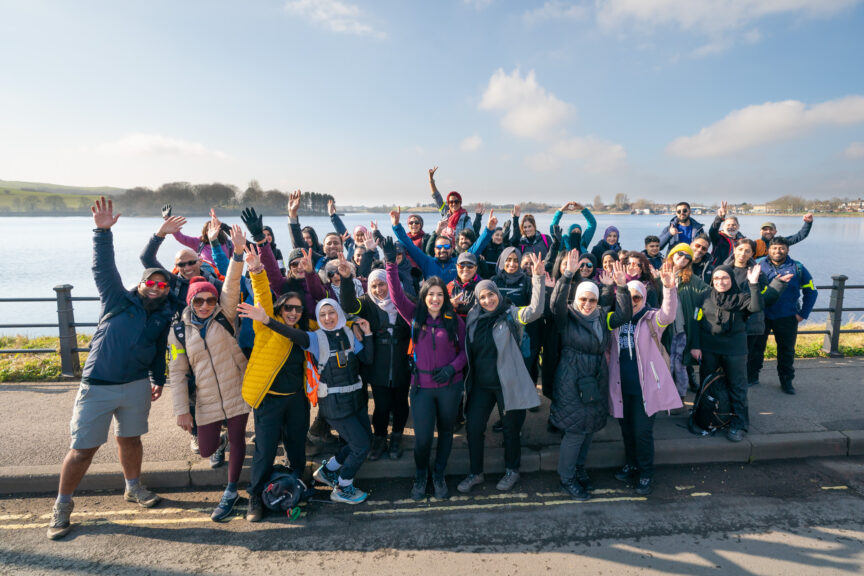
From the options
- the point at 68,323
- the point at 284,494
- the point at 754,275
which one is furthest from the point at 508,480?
the point at 68,323

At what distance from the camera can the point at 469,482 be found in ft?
14.2

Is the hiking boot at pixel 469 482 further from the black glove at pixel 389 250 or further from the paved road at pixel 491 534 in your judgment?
the black glove at pixel 389 250

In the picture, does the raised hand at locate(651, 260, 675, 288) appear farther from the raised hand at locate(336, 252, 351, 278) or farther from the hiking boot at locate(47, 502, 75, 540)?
the hiking boot at locate(47, 502, 75, 540)

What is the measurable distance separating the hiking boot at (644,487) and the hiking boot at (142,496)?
4581 millimetres

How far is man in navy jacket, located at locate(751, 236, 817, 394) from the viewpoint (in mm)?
6008

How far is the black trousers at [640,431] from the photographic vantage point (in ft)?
13.9

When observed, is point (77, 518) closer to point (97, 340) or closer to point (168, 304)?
point (97, 340)

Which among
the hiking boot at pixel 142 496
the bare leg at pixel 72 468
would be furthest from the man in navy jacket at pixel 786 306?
the bare leg at pixel 72 468

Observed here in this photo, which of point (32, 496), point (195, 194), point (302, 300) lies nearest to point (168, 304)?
point (302, 300)

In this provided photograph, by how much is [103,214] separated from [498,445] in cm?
447

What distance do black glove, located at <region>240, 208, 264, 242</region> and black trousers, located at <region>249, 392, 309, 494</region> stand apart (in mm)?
1538

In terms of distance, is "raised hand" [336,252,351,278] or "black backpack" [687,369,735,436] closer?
"raised hand" [336,252,351,278]

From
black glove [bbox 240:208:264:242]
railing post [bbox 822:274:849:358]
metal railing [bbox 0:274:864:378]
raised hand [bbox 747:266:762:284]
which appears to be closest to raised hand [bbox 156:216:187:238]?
black glove [bbox 240:208:264:242]

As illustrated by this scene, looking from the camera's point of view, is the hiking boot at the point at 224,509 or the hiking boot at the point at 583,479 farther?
the hiking boot at the point at 583,479
